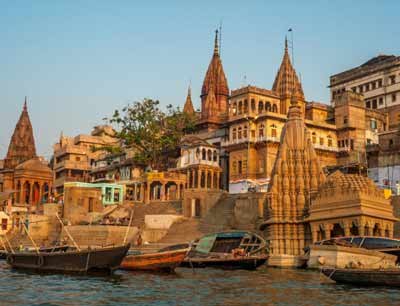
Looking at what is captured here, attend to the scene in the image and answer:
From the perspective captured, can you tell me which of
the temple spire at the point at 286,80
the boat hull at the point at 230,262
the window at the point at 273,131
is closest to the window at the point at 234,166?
the window at the point at 273,131

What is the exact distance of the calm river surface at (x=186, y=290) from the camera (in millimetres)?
18297

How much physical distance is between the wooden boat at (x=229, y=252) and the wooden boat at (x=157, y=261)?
282 centimetres

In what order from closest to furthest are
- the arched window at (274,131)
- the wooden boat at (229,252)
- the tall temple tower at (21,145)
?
the wooden boat at (229,252)
the arched window at (274,131)
the tall temple tower at (21,145)

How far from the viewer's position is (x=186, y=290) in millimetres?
21125

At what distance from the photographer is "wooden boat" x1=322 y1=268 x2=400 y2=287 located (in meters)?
21.2

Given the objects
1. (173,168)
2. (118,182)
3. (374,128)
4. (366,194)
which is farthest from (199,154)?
(366,194)

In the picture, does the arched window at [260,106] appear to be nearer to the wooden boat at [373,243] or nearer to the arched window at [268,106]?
the arched window at [268,106]

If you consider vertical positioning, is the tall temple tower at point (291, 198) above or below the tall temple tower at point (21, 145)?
below

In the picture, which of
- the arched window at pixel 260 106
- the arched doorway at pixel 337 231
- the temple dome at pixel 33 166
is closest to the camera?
the arched doorway at pixel 337 231

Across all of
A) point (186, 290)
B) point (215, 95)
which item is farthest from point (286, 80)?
point (186, 290)

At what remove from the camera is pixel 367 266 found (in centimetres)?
2473

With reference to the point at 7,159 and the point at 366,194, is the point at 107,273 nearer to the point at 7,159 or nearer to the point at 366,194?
the point at 366,194

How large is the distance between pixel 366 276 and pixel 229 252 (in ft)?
42.3

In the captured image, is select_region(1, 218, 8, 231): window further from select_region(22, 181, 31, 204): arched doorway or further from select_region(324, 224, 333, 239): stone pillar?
select_region(324, 224, 333, 239): stone pillar
